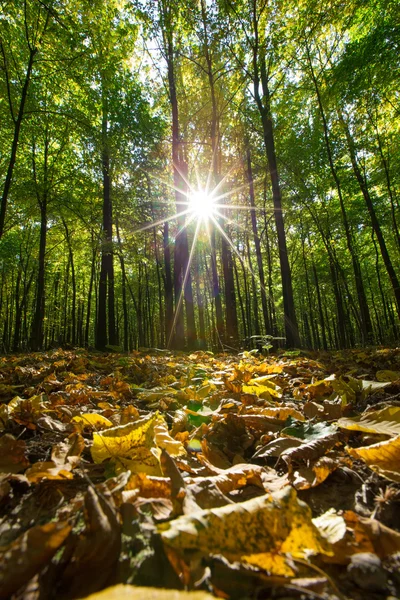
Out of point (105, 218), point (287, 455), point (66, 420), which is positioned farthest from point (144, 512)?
point (105, 218)

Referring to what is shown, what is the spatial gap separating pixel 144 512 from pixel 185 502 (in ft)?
0.33

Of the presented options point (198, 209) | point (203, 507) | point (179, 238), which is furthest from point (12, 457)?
point (198, 209)

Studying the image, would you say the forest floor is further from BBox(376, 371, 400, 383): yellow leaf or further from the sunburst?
the sunburst

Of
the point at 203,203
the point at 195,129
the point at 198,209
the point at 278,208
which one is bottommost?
the point at 278,208

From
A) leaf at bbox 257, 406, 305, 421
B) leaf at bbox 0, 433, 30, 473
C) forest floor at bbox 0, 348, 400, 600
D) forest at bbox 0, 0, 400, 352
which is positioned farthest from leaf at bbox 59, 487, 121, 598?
forest at bbox 0, 0, 400, 352

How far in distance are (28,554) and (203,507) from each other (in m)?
0.39

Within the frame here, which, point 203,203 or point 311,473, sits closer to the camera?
point 311,473

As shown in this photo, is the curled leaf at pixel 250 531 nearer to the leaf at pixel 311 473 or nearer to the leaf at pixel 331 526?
the leaf at pixel 331 526

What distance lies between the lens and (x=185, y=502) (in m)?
0.68

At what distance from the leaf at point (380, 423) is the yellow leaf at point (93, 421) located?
3.36 ft

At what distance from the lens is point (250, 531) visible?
1.75ft

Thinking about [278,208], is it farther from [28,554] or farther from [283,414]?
[28,554]

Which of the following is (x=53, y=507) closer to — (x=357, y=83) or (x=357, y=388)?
(x=357, y=388)

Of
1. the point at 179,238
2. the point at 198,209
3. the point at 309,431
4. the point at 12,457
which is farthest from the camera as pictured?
the point at 198,209
